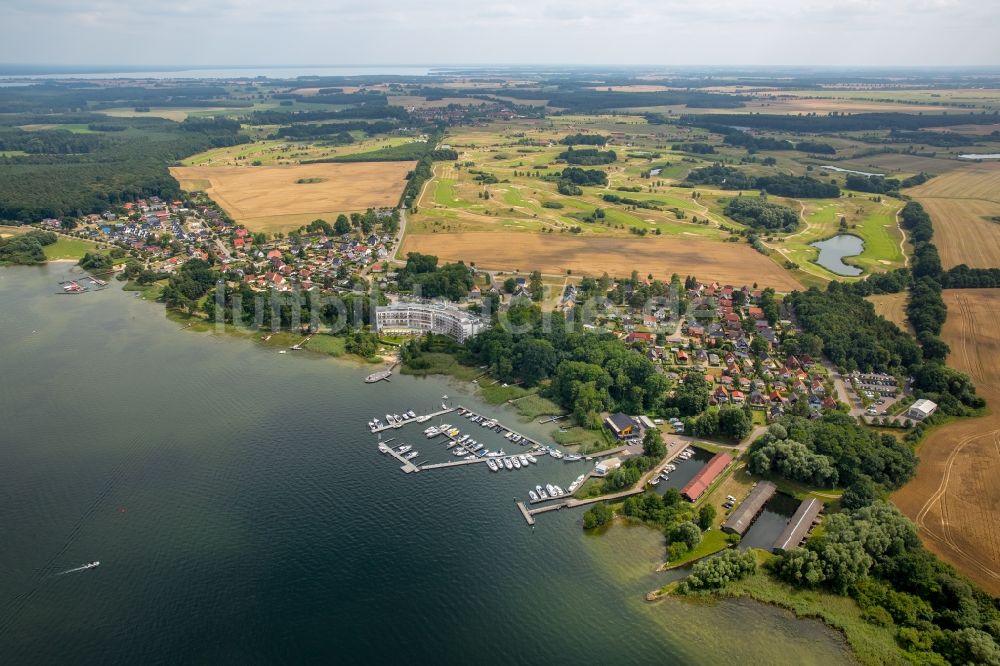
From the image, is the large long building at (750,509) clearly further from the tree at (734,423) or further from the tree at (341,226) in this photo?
the tree at (341,226)

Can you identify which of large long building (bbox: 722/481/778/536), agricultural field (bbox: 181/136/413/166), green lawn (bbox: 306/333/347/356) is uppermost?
agricultural field (bbox: 181/136/413/166)

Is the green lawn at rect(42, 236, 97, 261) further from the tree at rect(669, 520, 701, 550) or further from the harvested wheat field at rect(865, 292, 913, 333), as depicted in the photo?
the harvested wheat field at rect(865, 292, 913, 333)

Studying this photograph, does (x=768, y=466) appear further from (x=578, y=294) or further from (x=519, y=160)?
(x=519, y=160)

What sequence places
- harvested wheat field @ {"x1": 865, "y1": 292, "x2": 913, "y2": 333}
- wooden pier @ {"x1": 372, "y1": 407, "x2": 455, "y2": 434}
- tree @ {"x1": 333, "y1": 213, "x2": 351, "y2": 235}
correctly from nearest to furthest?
wooden pier @ {"x1": 372, "y1": 407, "x2": 455, "y2": 434} < harvested wheat field @ {"x1": 865, "y1": 292, "x2": 913, "y2": 333} < tree @ {"x1": 333, "y1": 213, "x2": 351, "y2": 235}

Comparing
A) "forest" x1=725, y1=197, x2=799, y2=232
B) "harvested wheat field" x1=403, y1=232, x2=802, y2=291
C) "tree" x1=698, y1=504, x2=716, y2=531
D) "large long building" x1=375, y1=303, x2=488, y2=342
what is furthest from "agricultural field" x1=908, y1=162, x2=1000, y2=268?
"tree" x1=698, y1=504, x2=716, y2=531

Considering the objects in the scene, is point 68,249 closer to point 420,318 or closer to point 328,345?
point 328,345

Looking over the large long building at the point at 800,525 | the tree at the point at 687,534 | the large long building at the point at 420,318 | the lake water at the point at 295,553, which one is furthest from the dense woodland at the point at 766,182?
the tree at the point at 687,534

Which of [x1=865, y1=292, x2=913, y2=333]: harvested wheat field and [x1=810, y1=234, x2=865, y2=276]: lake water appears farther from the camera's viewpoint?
[x1=810, y1=234, x2=865, y2=276]: lake water
